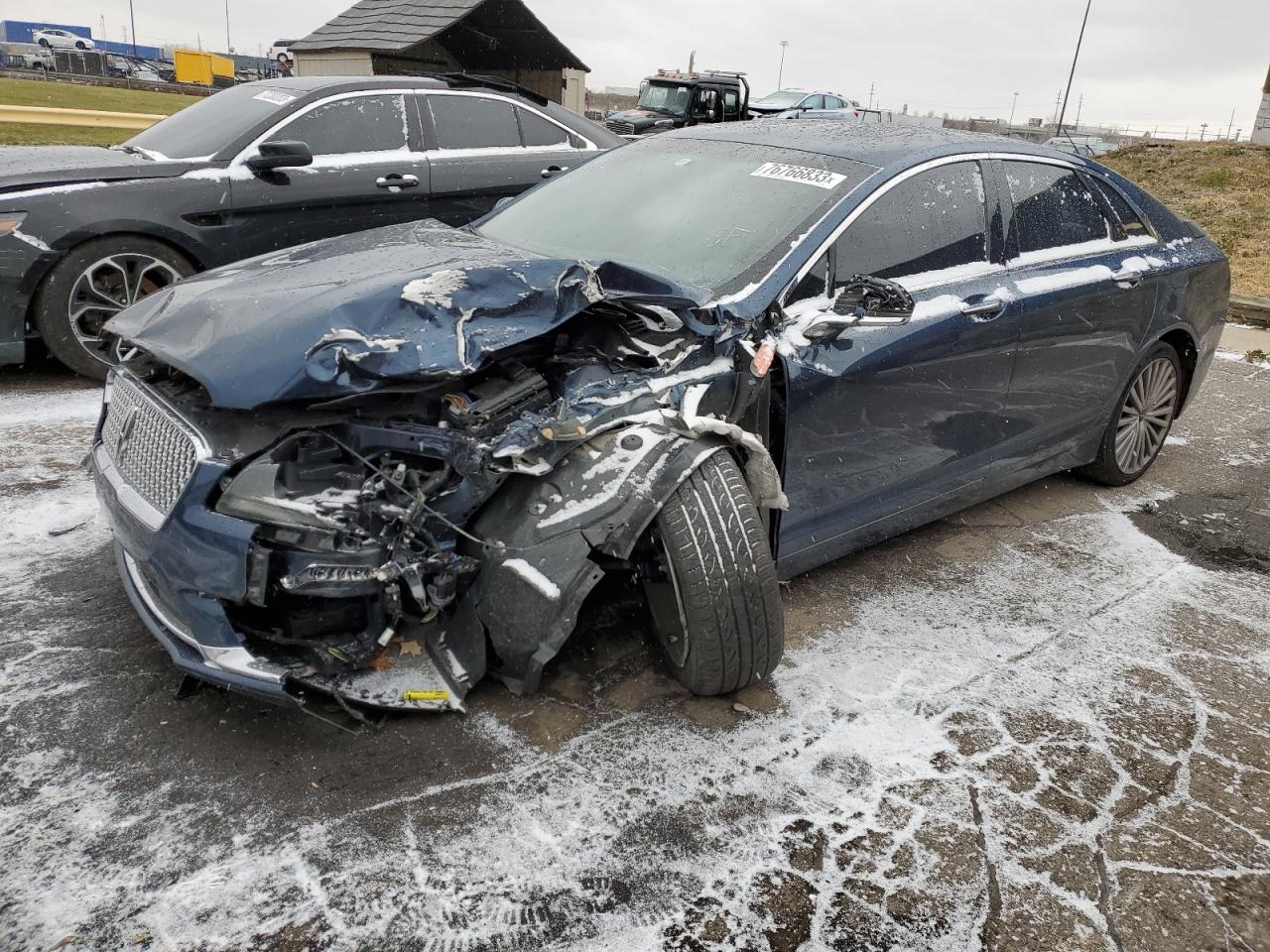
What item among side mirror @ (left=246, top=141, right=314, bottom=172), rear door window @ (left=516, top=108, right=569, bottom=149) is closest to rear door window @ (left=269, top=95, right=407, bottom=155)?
side mirror @ (left=246, top=141, right=314, bottom=172)

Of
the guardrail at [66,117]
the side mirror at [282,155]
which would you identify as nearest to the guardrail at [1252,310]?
the side mirror at [282,155]

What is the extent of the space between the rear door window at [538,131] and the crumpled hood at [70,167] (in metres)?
2.13

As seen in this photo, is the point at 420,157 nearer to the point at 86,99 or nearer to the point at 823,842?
the point at 823,842

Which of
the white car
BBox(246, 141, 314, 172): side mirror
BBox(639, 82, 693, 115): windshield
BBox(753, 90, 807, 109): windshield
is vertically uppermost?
the white car

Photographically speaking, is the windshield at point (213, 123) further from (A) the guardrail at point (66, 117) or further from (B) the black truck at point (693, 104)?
(B) the black truck at point (693, 104)

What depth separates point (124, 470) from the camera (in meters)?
2.64

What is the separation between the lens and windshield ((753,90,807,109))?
23636 millimetres

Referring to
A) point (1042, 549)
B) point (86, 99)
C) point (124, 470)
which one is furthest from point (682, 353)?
point (86, 99)

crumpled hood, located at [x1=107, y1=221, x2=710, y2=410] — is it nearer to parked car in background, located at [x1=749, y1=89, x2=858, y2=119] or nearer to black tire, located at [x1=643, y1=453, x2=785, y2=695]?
black tire, located at [x1=643, y1=453, x2=785, y2=695]

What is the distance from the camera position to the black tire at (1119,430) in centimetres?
435

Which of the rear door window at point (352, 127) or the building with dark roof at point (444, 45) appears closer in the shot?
the rear door window at point (352, 127)

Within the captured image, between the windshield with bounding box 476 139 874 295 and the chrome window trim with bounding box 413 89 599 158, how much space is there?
2.32m

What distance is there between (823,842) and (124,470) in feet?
7.02

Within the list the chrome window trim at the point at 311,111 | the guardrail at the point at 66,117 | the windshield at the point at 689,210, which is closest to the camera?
the windshield at the point at 689,210
